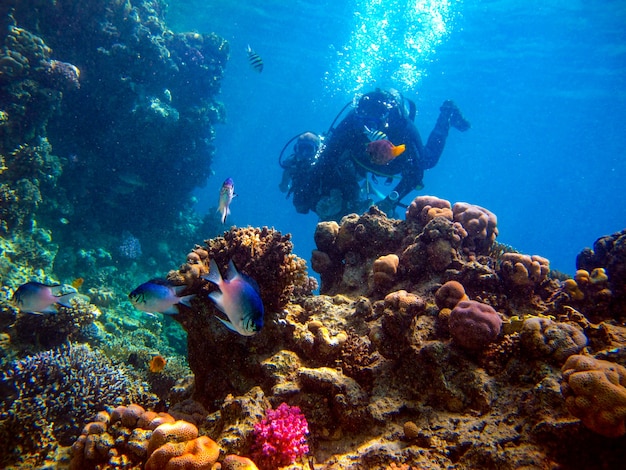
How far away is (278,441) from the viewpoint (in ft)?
9.20

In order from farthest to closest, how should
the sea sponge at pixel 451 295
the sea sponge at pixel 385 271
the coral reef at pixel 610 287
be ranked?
1. the sea sponge at pixel 385 271
2. the coral reef at pixel 610 287
3. the sea sponge at pixel 451 295

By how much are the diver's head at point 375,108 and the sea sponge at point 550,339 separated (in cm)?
750

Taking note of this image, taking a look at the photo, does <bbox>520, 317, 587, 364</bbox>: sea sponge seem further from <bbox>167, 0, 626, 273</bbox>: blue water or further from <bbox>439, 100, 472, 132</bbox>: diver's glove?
<bbox>439, 100, 472, 132</bbox>: diver's glove

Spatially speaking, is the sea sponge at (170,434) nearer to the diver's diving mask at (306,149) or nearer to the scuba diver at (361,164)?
the scuba diver at (361,164)

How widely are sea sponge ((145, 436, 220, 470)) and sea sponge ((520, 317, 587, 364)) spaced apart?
296cm

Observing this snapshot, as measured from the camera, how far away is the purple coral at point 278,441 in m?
2.78

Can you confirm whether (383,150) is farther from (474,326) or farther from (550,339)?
(550,339)

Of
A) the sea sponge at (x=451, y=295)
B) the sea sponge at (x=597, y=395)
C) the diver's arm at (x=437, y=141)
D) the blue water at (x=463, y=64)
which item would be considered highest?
the blue water at (x=463, y=64)

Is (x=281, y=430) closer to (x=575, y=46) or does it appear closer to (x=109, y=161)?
(x=109, y=161)

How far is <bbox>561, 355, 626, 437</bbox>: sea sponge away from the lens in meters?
2.36

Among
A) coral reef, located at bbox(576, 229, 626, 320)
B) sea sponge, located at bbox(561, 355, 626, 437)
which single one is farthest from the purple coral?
coral reef, located at bbox(576, 229, 626, 320)

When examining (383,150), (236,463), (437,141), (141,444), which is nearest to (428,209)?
(383,150)

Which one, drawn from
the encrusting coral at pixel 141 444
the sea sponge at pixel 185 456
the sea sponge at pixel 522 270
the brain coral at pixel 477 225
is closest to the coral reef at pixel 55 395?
the encrusting coral at pixel 141 444

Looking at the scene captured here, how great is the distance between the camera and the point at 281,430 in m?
2.84
